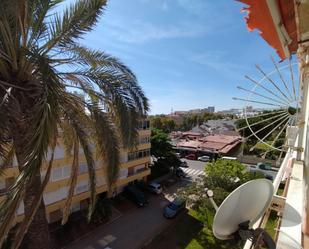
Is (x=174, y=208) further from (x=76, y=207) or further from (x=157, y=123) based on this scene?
(x=157, y=123)

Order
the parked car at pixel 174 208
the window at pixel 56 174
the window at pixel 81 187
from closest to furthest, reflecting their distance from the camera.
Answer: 1. the window at pixel 56 174
2. the window at pixel 81 187
3. the parked car at pixel 174 208

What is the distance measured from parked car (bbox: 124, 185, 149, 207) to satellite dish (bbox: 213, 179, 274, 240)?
20.2 m

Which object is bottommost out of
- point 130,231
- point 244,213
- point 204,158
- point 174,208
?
point 130,231

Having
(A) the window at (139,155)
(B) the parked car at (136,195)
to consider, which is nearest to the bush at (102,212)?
(B) the parked car at (136,195)

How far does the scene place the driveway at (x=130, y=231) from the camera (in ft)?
54.1

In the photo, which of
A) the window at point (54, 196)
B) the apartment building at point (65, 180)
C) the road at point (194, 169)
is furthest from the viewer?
the road at point (194, 169)

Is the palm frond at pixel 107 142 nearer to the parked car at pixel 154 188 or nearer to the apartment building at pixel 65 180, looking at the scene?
the apartment building at pixel 65 180

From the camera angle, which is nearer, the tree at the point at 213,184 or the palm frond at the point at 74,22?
the palm frond at the point at 74,22

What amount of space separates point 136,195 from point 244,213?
68.5ft

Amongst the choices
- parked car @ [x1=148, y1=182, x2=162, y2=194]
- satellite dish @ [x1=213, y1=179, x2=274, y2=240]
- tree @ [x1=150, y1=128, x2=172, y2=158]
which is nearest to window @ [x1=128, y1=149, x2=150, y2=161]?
parked car @ [x1=148, y1=182, x2=162, y2=194]

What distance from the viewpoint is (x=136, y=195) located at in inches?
919

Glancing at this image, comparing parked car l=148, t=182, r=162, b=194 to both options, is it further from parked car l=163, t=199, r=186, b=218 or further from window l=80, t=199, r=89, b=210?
window l=80, t=199, r=89, b=210

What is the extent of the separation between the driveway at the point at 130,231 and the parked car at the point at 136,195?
0.62 meters

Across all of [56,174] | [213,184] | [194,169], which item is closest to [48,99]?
[56,174]
